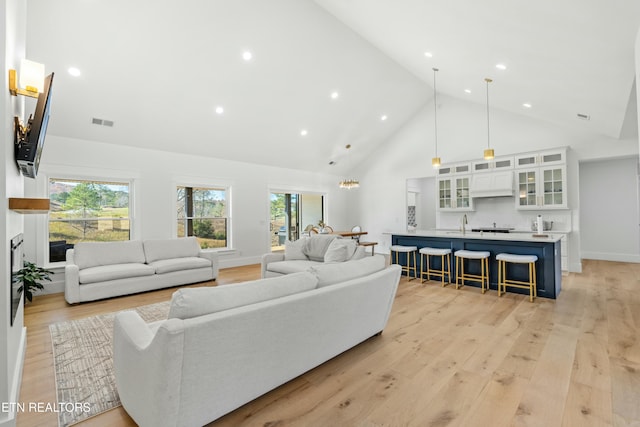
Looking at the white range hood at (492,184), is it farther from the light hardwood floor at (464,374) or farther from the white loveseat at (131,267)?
the white loveseat at (131,267)

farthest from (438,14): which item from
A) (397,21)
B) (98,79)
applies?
(98,79)

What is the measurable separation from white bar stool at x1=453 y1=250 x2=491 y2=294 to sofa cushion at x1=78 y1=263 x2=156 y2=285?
196 inches

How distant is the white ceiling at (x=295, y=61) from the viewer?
3121 millimetres

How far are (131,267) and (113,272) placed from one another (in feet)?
0.95

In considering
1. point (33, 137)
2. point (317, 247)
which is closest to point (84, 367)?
point (33, 137)

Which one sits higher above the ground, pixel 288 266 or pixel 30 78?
pixel 30 78

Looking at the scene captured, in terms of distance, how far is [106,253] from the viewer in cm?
494

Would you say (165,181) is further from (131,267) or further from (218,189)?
(131,267)

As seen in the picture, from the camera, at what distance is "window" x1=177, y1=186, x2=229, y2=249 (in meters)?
6.73

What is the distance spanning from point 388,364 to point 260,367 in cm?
113

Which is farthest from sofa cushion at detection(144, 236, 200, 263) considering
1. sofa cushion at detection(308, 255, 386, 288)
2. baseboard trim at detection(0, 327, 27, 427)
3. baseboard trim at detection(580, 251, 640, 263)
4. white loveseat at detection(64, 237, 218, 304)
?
baseboard trim at detection(580, 251, 640, 263)

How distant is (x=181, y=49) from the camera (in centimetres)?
434

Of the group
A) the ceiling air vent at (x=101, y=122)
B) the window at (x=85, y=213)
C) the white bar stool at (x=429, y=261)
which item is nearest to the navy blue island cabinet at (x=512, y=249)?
the white bar stool at (x=429, y=261)

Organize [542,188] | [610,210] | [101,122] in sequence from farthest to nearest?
1. [610,210]
2. [542,188]
3. [101,122]
